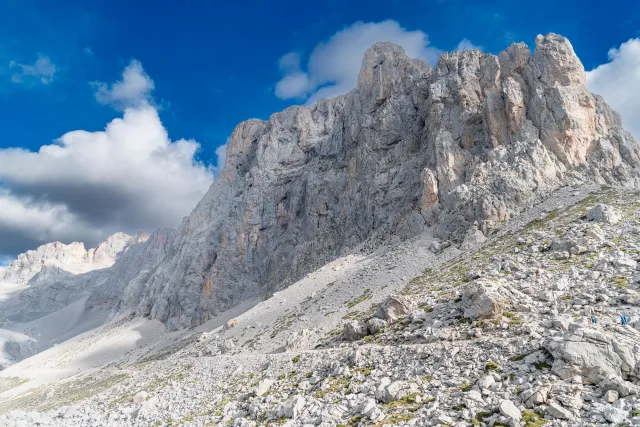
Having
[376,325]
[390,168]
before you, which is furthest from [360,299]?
[390,168]

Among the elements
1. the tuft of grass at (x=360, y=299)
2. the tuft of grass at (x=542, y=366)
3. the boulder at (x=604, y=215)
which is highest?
the boulder at (x=604, y=215)

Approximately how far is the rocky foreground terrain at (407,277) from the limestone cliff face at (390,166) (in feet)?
1.49

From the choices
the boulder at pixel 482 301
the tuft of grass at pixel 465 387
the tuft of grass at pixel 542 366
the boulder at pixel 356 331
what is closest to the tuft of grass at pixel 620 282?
the boulder at pixel 482 301

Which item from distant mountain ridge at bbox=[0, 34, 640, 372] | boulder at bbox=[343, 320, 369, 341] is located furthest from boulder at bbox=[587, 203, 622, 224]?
boulder at bbox=[343, 320, 369, 341]

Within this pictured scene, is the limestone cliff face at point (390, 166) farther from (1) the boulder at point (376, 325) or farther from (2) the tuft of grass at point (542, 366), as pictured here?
(2) the tuft of grass at point (542, 366)

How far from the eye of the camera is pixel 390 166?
88.1m

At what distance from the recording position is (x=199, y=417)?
74.3 ft

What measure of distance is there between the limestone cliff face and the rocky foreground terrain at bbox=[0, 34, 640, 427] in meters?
0.45

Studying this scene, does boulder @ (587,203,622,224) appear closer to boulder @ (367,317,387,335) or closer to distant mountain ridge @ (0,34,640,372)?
distant mountain ridge @ (0,34,640,372)

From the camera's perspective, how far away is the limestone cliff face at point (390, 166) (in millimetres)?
56500

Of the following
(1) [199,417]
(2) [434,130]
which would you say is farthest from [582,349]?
(2) [434,130]

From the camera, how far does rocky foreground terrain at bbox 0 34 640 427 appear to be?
1530cm

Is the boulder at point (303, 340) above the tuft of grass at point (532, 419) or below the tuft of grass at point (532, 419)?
above

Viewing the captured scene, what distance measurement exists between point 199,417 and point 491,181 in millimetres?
49213
